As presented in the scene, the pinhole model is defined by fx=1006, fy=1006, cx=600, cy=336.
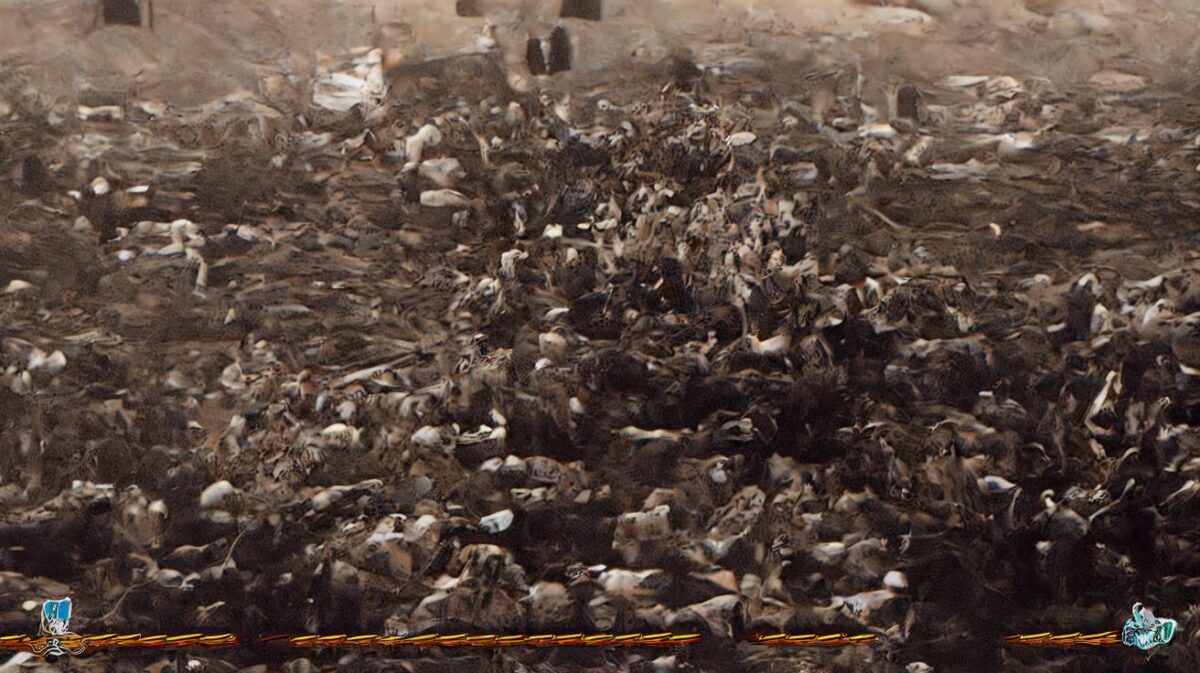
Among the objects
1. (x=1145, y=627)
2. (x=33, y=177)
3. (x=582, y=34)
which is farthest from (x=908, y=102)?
(x=33, y=177)

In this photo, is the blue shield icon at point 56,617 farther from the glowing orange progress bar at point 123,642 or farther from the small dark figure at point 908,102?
the small dark figure at point 908,102

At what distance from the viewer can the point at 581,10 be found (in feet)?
9.29

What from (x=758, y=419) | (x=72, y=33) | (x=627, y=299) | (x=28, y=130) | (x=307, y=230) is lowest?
(x=758, y=419)

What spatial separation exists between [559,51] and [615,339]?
83 cm

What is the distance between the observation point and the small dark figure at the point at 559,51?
9.30 feet

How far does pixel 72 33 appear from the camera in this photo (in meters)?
2.75

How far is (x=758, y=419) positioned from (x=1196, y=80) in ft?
5.28

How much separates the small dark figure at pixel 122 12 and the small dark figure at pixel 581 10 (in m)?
1.16

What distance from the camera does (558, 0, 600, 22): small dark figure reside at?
9.27 ft

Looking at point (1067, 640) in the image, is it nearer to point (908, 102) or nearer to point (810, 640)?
point (810, 640)

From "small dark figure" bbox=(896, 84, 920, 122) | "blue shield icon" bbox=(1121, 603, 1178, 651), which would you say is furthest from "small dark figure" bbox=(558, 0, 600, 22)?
"blue shield icon" bbox=(1121, 603, 1178, 651)

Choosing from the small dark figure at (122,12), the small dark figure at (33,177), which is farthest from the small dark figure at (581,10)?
the small dark figure at (33,177)

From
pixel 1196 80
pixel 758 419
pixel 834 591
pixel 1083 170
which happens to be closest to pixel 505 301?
pixel 758 419

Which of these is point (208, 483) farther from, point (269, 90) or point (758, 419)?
point (758, 419)
